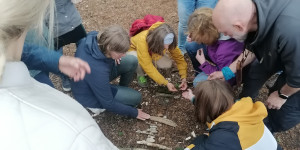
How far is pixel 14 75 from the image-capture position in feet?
3.09

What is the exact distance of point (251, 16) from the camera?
6.58 feet

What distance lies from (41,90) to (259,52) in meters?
1.97

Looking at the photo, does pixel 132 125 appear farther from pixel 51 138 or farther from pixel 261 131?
pixel 51 138

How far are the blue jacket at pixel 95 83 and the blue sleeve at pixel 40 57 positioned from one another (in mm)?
576

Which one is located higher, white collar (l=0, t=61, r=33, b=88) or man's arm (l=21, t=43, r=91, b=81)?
white collar (l=0, t=61, r=33, b=88)

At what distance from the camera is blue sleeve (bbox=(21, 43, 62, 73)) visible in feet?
6.59

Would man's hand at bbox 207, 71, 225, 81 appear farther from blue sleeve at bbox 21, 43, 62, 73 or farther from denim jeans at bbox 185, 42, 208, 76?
blue sleeve at bbox 21, 43, 62, 73

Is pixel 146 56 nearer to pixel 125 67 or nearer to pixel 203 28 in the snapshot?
pixel 125 67

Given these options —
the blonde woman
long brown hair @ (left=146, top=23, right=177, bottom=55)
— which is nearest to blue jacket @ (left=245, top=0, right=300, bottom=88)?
long brown hair @ (left=146, top=23, right=177, bottom=55)

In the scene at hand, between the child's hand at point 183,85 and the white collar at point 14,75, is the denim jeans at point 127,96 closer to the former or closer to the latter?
the child's hand at point 183,85

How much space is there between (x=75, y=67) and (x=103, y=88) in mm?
902

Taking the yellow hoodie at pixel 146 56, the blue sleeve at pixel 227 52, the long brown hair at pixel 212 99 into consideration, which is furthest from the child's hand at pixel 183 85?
the long brown hair at pixel 212 99

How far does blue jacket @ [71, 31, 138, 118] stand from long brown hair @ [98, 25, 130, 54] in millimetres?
69

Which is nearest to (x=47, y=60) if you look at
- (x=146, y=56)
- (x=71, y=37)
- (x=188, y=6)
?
(x=71, y=37)
